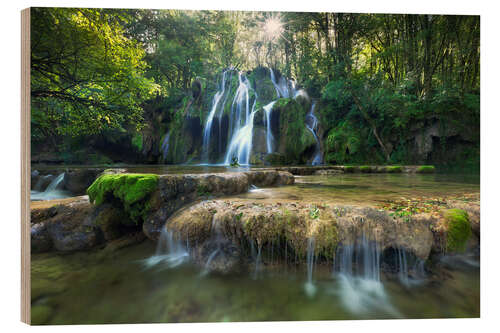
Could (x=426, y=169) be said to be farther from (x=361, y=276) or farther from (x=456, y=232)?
(x=361, y=276)

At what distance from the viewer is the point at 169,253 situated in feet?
6.86

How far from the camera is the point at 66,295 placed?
5.33 feet

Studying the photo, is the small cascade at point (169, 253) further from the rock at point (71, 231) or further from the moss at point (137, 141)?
the moss at point (137, 141)

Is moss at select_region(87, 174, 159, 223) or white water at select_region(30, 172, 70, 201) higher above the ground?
moss at select_region(87, 174, 159, 223)

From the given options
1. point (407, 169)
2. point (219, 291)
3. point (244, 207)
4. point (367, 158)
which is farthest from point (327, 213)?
point (367, 158)

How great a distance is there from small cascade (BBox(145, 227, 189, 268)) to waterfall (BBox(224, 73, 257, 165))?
6225 mm

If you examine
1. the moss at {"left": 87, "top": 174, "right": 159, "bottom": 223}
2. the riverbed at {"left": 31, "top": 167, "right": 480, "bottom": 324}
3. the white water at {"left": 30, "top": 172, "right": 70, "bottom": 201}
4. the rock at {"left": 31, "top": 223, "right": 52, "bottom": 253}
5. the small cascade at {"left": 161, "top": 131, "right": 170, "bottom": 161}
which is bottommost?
the riverbed at {"left": 31, "top": 167, "right": 480, "bottom": 324}

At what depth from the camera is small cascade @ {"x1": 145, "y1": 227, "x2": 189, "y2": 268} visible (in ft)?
6.46

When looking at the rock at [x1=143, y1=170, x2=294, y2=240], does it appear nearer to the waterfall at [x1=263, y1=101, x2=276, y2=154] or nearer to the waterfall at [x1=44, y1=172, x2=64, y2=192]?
the waterfall at [x1=44, y1=172, x2=64, y2=192]

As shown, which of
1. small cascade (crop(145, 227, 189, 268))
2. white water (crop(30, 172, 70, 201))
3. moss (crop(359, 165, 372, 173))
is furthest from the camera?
moss (crop(359, 165, 372, 173))

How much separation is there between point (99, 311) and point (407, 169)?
764cm

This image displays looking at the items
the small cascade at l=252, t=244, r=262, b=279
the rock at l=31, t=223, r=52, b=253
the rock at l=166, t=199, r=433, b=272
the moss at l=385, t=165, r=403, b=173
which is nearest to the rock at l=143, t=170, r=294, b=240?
the rock at l=166, t=199, r=433, b=272

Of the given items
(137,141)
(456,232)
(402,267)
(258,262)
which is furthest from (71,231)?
(137,141)
